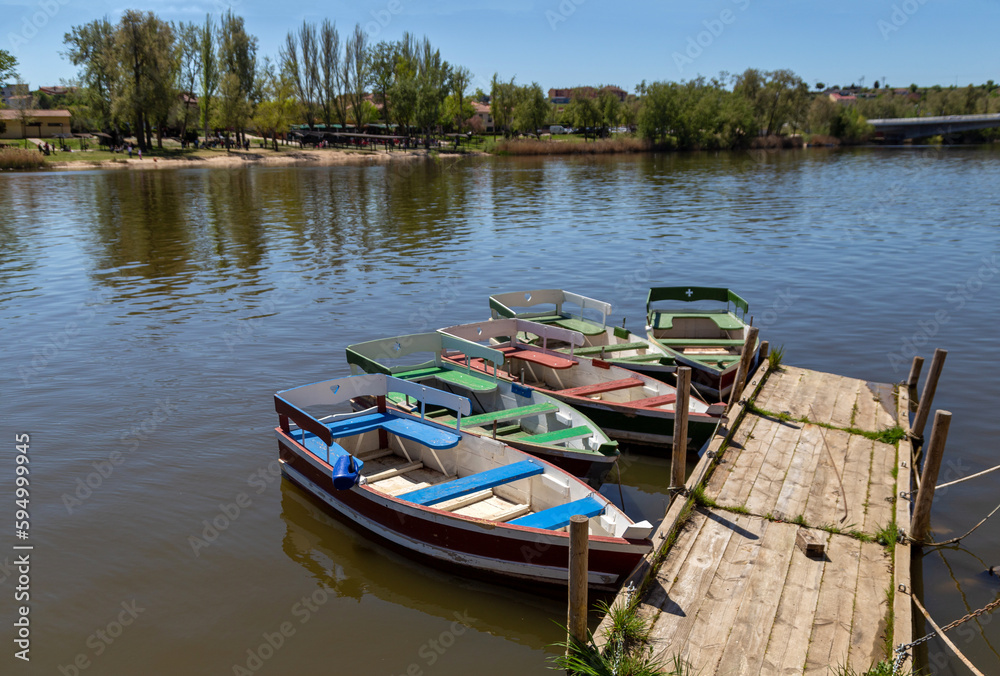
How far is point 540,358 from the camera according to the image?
15.1m

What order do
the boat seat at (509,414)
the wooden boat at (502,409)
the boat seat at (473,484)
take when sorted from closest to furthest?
the boat seat at (473,484) < the wooden boat at (502,409) < the boat seat at (509,414)

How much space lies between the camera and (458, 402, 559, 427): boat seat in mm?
12047

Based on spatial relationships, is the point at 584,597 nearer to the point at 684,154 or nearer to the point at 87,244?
the point at 87,244

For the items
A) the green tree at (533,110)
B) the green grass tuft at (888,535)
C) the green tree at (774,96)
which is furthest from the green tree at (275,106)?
the green grass tuft at (888,535)

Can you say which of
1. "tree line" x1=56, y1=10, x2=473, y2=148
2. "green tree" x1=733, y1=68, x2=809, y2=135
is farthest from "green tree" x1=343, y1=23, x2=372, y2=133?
"green tree" x1=733, y1=68, x2=809, y2=135

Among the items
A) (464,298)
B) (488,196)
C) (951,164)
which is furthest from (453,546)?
(951,164)

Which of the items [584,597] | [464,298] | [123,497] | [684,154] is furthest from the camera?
[684,154]

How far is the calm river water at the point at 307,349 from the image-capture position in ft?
29.9

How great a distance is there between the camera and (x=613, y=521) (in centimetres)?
903

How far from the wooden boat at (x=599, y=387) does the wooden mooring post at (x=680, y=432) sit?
1961 mm

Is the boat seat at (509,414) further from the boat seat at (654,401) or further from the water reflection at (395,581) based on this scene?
the water reflection at (395,581)

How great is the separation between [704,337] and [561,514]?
35.4ft

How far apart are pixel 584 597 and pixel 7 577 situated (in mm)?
8411

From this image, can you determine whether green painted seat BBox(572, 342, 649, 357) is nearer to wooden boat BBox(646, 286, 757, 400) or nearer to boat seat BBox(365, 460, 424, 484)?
wooden boat BBox(646, 286, 757, 400)
